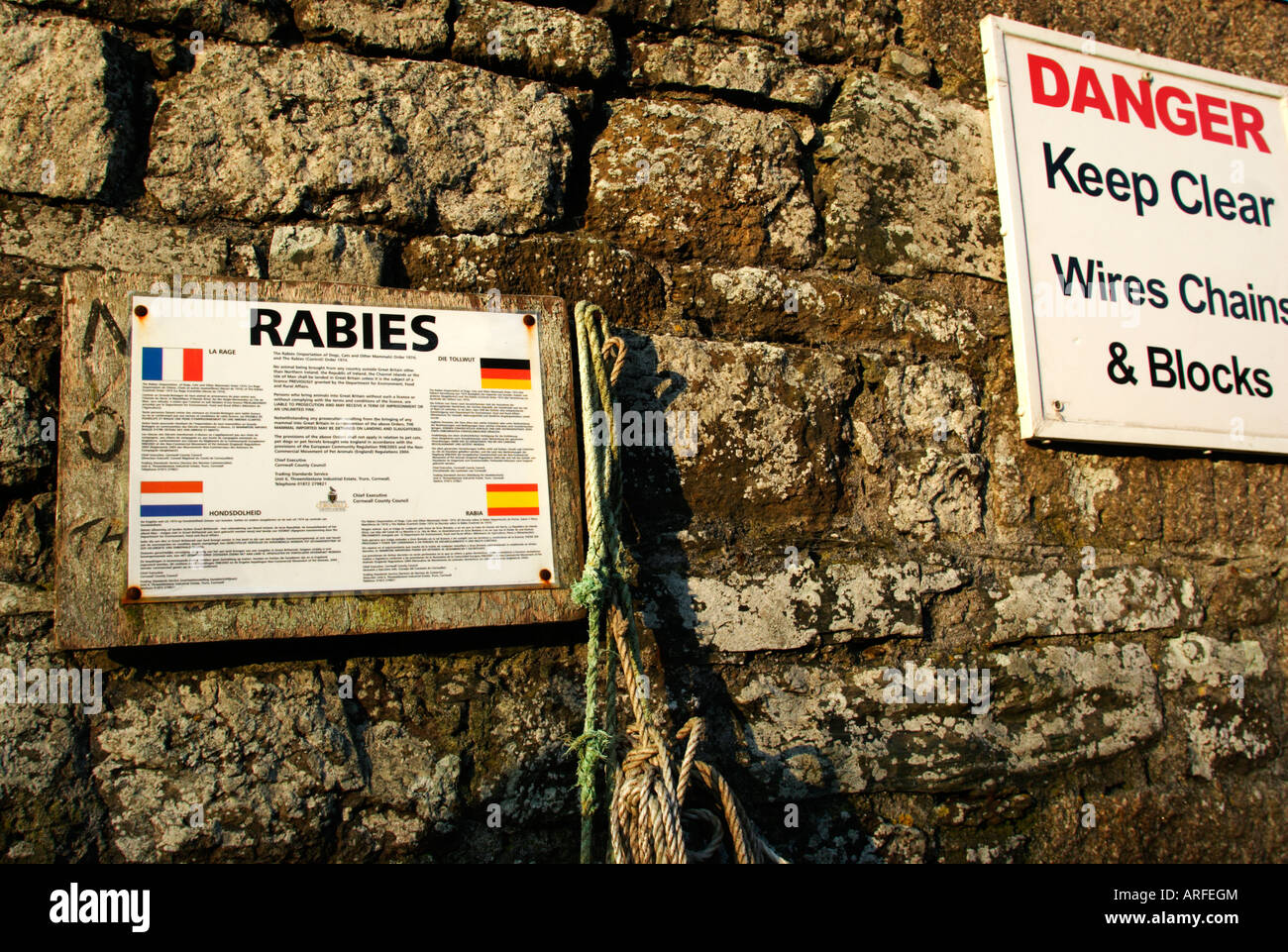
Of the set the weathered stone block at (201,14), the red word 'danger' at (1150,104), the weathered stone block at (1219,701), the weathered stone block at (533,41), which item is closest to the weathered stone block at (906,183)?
the red word 'danger' at (1150,104)

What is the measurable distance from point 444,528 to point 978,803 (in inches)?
43.5

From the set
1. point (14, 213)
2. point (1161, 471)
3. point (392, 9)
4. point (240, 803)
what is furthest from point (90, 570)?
point (1161, 471)

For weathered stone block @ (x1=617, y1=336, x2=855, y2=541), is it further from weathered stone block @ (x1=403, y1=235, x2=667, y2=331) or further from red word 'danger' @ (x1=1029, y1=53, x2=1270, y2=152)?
red word 'danger' @ (x1=1029, y1=53, x2=1270, y2=152)

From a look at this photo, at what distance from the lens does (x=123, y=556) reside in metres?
1.28

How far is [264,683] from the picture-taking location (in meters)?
1.34

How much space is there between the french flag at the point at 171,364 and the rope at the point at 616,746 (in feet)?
2.02

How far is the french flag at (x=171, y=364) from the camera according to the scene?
134 centimetres

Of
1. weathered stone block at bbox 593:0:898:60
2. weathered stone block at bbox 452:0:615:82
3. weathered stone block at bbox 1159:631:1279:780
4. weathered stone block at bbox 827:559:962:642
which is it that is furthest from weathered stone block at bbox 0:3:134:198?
weathered stone block at bbox 1159:631:1279:780

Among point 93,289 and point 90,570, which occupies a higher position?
point 93,289

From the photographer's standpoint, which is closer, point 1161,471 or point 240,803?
point 240,803

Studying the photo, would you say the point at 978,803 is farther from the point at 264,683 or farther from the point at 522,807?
the point at 264,683

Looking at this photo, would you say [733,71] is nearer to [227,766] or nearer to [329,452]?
[329,452]

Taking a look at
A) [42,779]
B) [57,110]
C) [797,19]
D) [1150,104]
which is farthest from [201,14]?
[1150,104]

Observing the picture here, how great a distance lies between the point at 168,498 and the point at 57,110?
697 mm
